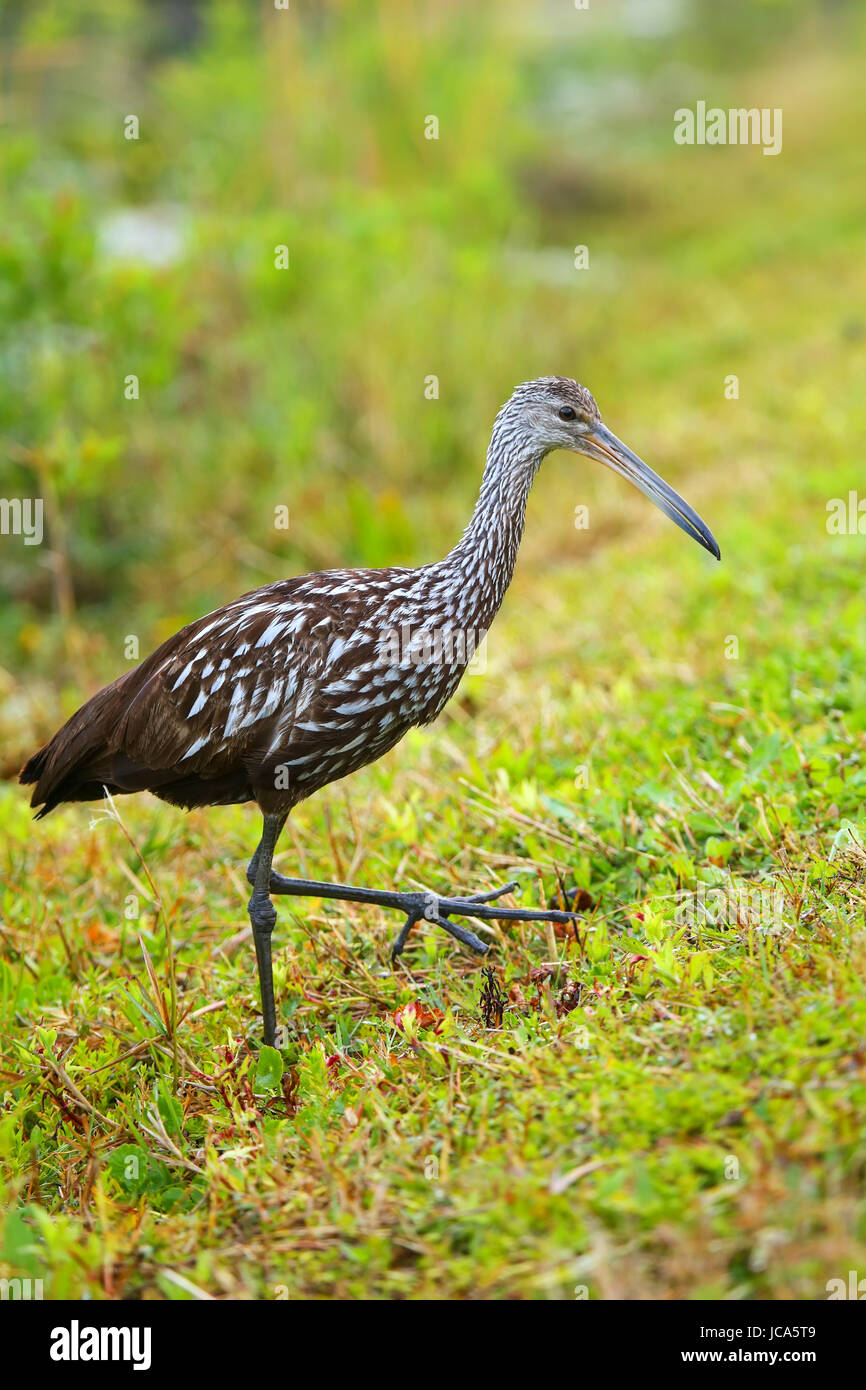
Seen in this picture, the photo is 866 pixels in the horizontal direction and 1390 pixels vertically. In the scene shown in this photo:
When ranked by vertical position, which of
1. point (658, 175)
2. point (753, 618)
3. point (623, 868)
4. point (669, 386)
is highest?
point (658, 175)

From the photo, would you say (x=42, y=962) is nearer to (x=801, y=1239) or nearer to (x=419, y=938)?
(x=419, y=938)

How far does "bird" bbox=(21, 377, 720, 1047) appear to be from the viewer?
3582 millimetres

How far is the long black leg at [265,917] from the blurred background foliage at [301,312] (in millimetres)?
3046

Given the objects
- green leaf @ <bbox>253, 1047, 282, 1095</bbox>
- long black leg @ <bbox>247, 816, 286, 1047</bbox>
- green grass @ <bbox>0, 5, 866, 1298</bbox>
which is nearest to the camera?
green grass @ <bbox>0, 5, 866, 1298</bbox>

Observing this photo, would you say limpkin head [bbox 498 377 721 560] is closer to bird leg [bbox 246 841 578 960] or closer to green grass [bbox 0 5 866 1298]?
green grass [bbox 0 5 866 1298]

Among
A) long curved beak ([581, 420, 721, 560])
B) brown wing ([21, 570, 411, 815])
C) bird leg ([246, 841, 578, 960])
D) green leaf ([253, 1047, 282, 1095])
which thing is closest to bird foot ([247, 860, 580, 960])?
bird leg ([246, 841, 578, 960])

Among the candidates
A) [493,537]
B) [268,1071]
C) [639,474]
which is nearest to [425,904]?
[268,1071]

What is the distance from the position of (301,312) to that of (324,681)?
6.95 m

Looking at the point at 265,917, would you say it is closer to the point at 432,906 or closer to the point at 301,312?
the point at 432,906

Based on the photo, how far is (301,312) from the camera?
32.3 ft

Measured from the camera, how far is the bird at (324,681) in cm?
358

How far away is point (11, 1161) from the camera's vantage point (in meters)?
3.34
